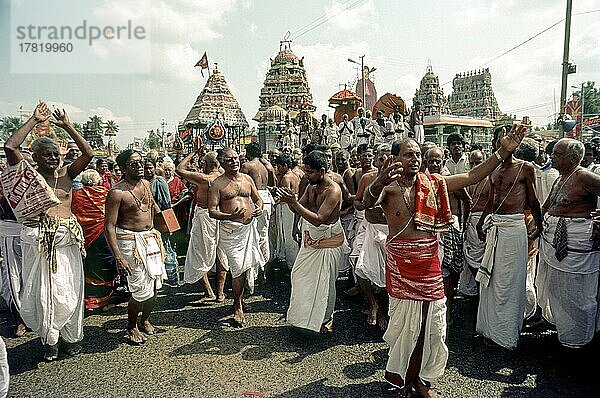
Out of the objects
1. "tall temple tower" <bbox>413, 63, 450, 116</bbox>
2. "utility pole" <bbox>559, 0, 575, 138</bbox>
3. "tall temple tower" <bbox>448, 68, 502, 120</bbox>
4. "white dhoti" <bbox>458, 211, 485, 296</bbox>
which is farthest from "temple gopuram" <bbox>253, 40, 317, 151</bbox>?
"white dhoti" <bbox>458, 211, 485, 296</bbox>

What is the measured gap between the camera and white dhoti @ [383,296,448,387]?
3281mm

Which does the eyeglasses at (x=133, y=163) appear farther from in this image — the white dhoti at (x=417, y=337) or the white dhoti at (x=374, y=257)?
the white dhoti at (x=417, y=337)

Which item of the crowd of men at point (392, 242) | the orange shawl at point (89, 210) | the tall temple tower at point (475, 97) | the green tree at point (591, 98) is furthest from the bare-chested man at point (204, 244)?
the green tree at point (591, 98)

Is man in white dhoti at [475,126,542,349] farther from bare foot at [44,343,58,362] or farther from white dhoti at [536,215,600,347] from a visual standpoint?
bare foot at [44,343,58,362]

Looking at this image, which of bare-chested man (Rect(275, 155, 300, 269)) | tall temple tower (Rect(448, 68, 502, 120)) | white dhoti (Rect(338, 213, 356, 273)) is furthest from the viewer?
tall temple tower (Rect(448, 68, 502, 120))

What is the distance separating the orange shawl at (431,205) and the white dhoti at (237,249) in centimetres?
256

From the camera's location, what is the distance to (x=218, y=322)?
5160mm

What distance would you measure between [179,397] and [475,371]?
2484 mm

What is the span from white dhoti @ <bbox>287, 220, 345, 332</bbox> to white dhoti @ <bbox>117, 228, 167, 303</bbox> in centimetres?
145

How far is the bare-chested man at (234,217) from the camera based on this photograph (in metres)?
5.17

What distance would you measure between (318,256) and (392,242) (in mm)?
1301

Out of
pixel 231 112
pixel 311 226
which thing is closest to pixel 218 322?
pixel 311 226

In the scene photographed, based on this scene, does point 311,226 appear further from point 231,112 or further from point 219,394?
point 231,112

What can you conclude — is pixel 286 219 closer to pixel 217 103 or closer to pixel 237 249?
pixel 237 249
